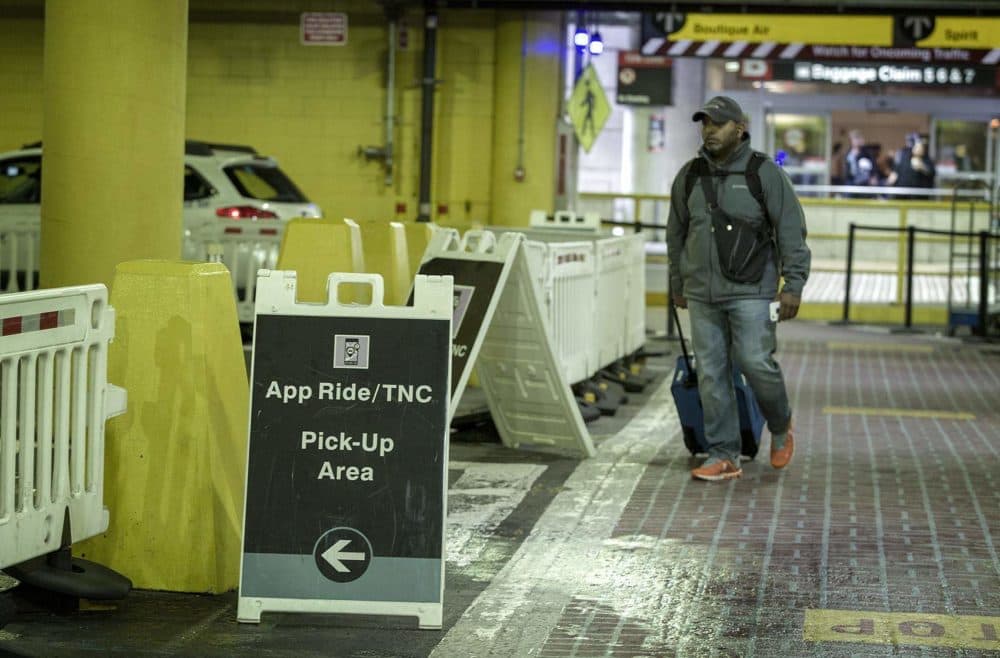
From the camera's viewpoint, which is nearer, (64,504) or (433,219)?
(64,504)

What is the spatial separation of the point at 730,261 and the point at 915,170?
22288mm

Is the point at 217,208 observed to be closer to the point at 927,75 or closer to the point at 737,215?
the point at 737,215

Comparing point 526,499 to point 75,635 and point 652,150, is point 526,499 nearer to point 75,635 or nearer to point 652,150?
point 75,635

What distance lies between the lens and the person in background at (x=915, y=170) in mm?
29422

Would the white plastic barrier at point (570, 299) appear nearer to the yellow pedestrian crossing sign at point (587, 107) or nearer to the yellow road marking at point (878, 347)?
the yellow road marking at point (878, 347)

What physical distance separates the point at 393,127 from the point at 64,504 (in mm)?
15257

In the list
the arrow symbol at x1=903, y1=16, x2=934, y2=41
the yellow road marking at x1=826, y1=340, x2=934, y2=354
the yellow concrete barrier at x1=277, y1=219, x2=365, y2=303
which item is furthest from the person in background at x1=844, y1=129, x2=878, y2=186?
the yellow concrete barrier at x1=277, y1=219, x2=365, y2=303

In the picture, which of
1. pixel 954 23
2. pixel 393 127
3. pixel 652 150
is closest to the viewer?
pixel 954 23

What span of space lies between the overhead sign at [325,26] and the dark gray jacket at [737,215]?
12.2 m

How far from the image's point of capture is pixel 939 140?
107ft

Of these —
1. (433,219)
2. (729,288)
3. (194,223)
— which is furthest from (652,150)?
(729,288)

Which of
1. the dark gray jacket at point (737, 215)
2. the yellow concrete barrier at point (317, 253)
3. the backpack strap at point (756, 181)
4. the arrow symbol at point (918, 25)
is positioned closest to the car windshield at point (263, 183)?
the yellow concrete barrier at point (317, 253)

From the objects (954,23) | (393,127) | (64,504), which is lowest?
(64,504)

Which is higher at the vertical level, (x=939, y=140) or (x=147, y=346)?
(x=939, y=140)
